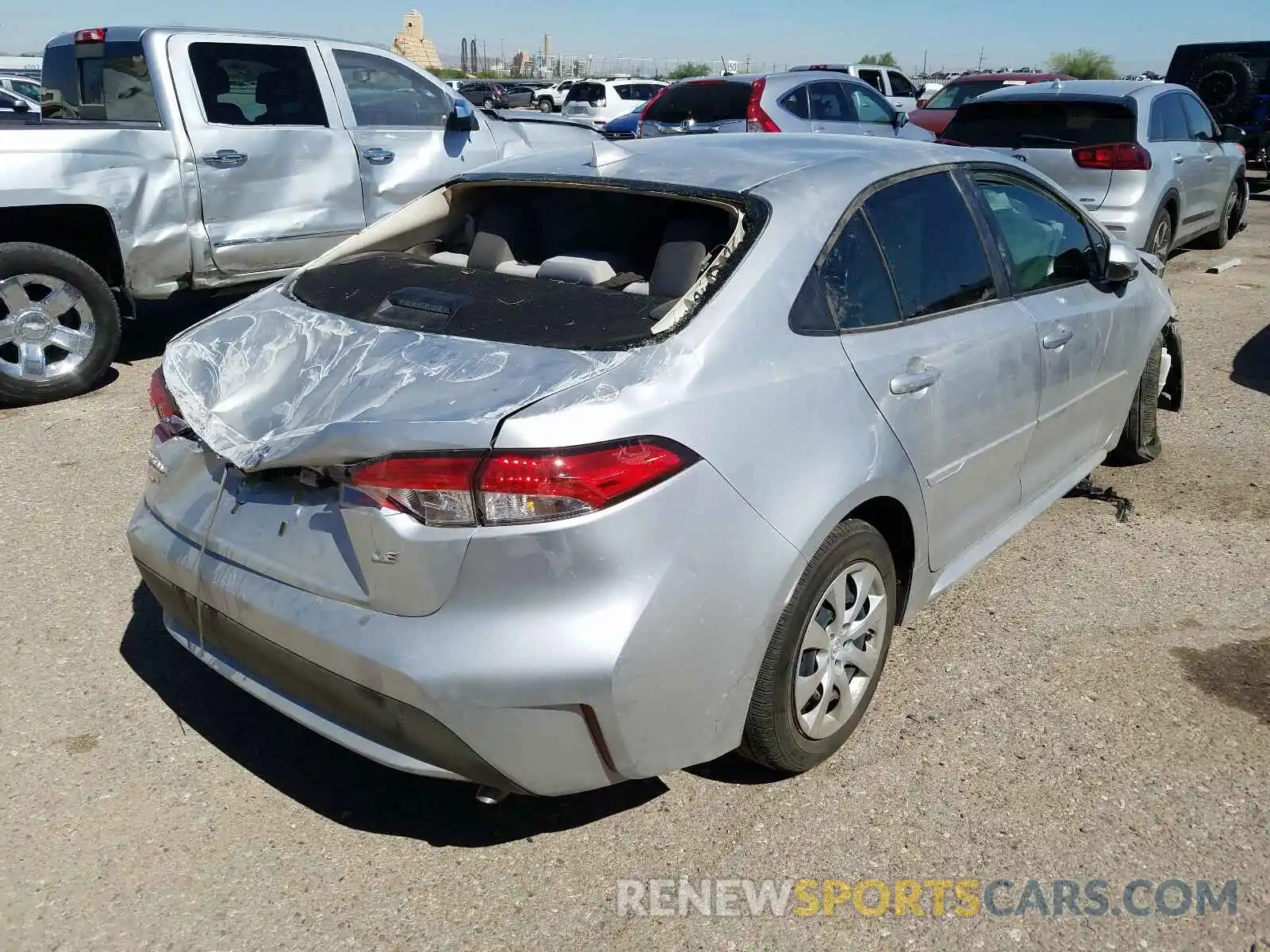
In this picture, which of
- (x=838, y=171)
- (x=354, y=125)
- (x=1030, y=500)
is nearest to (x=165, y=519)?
(x=838, y=171)

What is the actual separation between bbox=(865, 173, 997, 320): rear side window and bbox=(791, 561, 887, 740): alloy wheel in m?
0.81

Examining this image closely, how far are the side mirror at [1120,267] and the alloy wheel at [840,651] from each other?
1.95 meters

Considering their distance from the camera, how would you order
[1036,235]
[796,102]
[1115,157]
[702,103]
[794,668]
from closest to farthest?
[794,668] < [1036,235] < [1115,157] < [796,102] < [702,103]

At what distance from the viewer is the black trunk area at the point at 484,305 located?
8.48 ft

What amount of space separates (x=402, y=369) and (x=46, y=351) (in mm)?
4620

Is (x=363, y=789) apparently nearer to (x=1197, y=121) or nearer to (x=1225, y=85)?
(x=1197, y=121)

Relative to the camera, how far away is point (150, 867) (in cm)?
258

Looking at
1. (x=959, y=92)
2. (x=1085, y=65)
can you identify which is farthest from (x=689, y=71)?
A: (x=959, y=92)

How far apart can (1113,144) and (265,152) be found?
620cm

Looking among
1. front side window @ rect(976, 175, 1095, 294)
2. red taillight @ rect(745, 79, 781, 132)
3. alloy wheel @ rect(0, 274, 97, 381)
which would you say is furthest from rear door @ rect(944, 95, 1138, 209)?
alloy wheel @ rect(0, 274, 97, 381)

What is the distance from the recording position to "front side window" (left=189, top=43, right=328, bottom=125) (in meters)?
6.59

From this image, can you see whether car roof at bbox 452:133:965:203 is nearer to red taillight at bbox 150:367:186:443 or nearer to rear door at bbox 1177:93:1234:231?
red taillight at bbox 150:367:186:443

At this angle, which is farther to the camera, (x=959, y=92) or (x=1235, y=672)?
(x=959, y=92)

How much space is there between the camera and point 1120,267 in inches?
163
